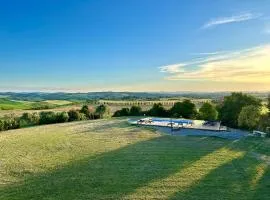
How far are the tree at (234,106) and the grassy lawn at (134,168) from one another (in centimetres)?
1456

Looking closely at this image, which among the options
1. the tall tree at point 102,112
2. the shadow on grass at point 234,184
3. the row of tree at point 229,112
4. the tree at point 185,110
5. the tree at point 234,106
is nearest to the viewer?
the shadow on grass at point 234,184

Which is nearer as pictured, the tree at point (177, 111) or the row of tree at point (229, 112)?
the row of tree at point (229, 112)

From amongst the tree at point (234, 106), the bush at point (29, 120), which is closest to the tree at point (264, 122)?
the tree at point (234, 106)

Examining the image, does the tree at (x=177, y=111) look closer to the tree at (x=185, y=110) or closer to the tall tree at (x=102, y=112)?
the tree at (x=185, y=110)

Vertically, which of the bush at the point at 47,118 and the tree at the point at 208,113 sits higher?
the tree at the point at 208,113

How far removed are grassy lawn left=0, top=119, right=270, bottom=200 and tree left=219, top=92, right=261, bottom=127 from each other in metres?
14.6

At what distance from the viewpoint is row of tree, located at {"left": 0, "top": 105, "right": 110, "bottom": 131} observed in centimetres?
5605

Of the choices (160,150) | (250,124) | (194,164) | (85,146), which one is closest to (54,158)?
Answer: (85,146)

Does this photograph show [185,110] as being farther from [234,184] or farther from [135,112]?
[234,184]

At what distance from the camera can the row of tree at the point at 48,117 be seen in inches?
2207

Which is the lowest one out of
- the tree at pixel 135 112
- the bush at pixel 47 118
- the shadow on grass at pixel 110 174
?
Answer: the shadow on grass at pixel 110 174

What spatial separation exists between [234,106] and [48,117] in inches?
1399

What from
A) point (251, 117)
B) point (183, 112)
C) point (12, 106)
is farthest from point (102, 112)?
point (12, 106)

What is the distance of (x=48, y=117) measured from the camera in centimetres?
6125
